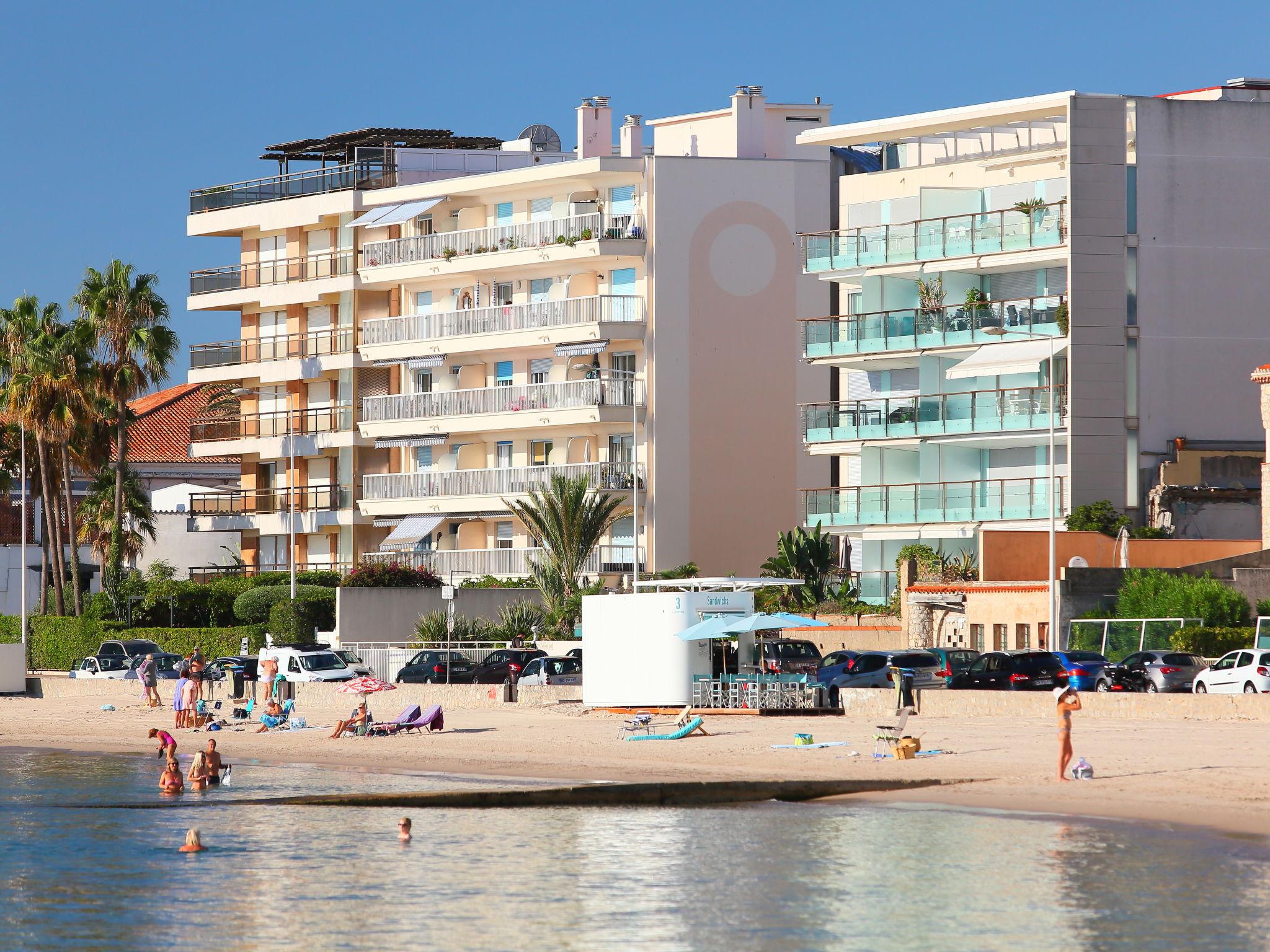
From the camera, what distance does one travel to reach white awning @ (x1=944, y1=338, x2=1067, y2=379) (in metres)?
58.1

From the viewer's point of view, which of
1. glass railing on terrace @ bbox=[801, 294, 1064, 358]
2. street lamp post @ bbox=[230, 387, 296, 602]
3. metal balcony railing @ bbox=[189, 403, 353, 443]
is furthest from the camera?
metal balcony railing @ bbox=[189, 403, 353, 443]

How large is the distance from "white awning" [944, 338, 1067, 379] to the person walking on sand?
88.5 ft

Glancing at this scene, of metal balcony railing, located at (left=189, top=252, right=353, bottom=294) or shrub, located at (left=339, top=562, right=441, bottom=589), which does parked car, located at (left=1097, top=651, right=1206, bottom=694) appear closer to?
shrub, located at (left=339, top=562, right=441, bottom=589)

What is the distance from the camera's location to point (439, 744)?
A: 41.4 metres

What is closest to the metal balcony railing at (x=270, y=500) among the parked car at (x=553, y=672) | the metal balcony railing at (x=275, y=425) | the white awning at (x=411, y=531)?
the metal balcony railing at (x=275, y=425)

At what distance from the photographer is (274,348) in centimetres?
8075

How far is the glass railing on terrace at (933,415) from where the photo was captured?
59031 mm

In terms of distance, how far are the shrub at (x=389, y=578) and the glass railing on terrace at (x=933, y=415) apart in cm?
1296

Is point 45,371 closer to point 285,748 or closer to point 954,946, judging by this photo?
point 285,748

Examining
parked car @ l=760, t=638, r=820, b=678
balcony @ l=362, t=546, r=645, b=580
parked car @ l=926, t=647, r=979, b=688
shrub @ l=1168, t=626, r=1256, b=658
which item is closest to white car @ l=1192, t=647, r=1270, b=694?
shrub @ l=1168, t=626, r=1256, b=658

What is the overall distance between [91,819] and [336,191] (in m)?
48.0

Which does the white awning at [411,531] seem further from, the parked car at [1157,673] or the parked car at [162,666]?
the parked car at [1157,673]

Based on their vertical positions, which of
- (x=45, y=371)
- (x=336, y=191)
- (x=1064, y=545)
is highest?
(x=336, y=191)

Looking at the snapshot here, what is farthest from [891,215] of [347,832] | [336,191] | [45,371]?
[347,832]
